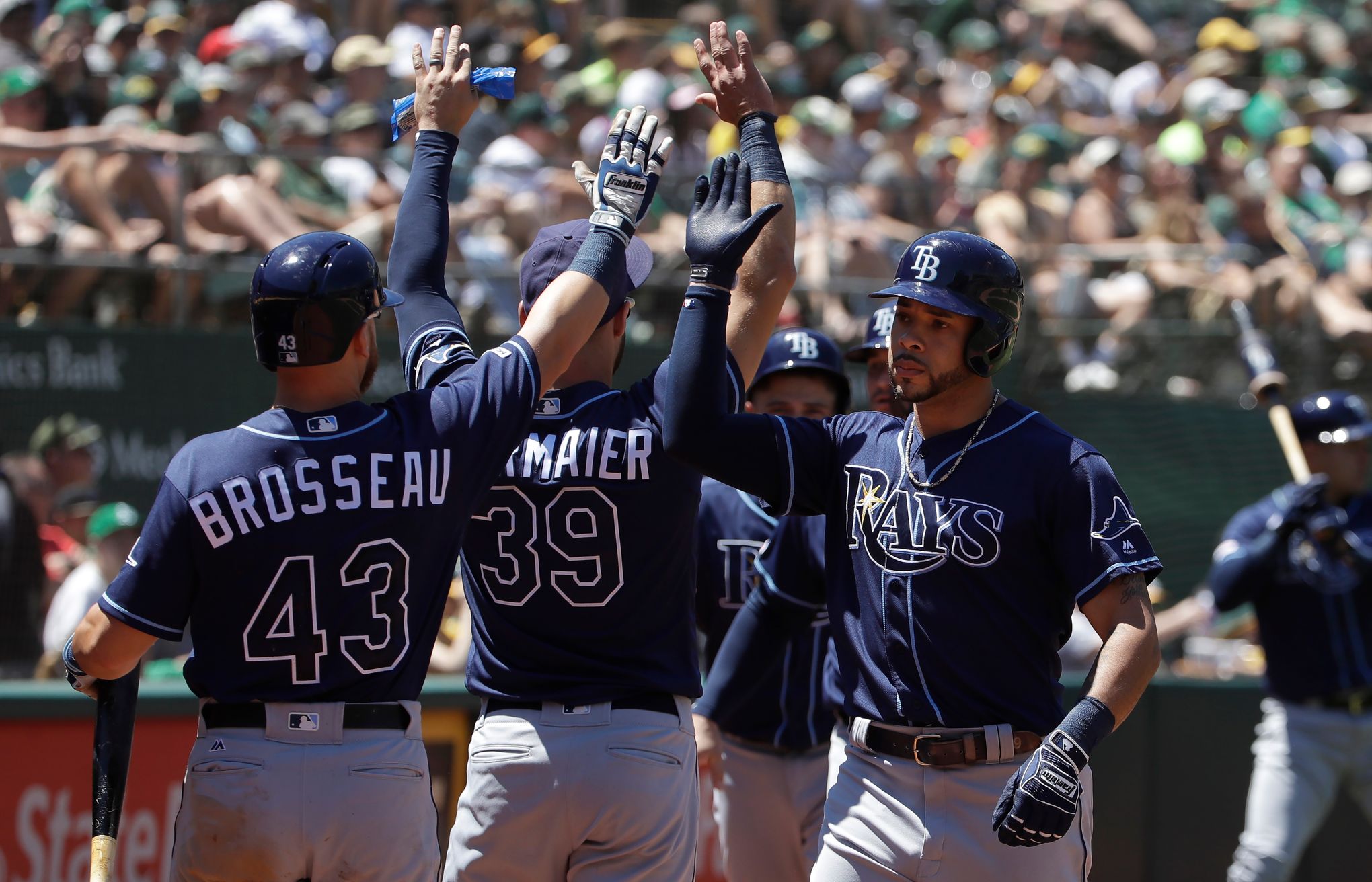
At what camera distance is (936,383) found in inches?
141

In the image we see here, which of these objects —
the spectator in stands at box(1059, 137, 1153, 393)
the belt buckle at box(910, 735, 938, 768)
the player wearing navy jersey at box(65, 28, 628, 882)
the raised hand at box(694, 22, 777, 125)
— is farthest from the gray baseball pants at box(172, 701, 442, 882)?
the spectator in stands at box(1059, 137, 1153, 393)

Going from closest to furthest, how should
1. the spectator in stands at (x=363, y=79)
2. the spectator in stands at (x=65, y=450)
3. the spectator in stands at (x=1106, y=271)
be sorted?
→ the spectator in stands at (x=65, y=450) → the spectator in stands at (x=1106, y=271) → the spectator in stands at (x=363, y=79)

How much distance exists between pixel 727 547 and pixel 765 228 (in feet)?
4.93

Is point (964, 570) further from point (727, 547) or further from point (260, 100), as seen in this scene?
point (260, 100)

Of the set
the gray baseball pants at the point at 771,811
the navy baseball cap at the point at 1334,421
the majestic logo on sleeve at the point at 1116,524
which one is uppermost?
the majestic logo on sleeve at the point at 1116,524

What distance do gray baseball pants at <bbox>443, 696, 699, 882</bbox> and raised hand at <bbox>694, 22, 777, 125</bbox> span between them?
60.5 inches

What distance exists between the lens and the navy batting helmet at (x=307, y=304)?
10.6 ft

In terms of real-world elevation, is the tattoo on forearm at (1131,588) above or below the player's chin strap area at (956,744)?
above

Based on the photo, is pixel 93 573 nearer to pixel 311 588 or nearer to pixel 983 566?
pixel 311 588

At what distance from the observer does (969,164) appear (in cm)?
1132

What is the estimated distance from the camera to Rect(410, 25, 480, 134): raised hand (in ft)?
13.2

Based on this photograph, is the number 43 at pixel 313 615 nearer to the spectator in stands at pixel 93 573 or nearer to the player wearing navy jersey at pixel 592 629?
the player wearing navy jersey at pixel 592 629

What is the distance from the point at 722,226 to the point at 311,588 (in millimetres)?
1228

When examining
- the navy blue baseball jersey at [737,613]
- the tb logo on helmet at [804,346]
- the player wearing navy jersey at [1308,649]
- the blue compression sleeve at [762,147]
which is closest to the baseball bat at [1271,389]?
the player wearing navy jersey at [1308,649]
